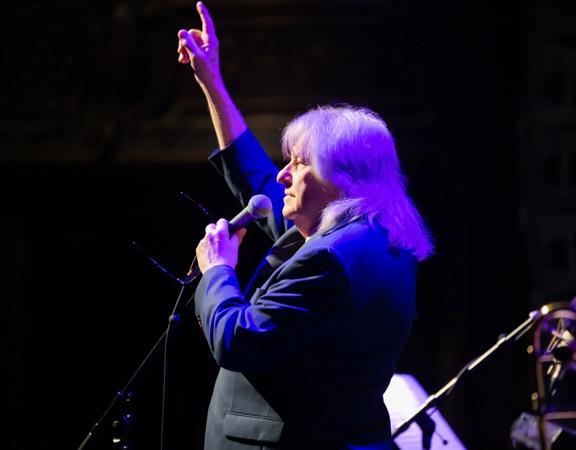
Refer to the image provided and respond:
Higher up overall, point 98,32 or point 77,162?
point 98,32

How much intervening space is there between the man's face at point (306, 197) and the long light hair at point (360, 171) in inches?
0.7

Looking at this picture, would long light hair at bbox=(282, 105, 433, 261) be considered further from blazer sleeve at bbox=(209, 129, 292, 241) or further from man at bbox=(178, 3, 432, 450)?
blazer sleeve at bbox=(209, 129, 292, 241)

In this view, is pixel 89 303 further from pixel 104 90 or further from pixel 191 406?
pixel 104 90

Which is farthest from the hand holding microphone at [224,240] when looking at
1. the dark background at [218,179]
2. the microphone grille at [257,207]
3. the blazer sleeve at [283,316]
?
the dark background at [218,179]

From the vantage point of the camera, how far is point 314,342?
1.48m

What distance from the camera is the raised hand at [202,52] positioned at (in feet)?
6.81

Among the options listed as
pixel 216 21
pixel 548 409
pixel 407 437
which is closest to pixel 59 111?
pixel 216 21

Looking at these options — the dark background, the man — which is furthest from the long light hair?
the dark background

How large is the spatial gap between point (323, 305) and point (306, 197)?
0.32 m

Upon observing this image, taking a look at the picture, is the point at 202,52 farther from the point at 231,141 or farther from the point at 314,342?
the point at 314,342

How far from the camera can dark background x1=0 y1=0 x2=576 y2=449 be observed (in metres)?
3.77

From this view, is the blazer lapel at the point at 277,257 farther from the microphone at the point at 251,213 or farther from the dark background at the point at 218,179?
the dark background at the point at 218,179

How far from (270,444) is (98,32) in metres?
3.44

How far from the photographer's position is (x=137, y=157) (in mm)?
4172
